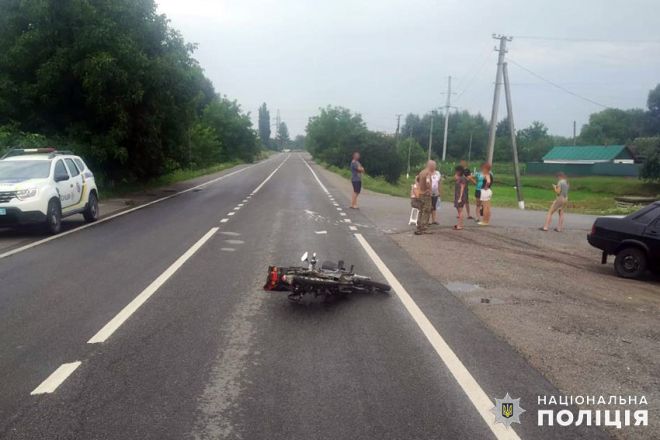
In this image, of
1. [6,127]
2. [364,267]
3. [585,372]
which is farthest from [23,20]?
[585,372]

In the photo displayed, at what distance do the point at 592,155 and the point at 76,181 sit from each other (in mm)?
82800

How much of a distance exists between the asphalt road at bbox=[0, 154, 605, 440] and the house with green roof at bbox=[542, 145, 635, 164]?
80772 mm

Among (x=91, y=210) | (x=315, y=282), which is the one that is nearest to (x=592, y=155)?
(x=91, y=210)

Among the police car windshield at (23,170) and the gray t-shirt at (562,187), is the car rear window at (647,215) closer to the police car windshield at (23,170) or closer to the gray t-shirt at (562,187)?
the gray t-shirt at (562,187)

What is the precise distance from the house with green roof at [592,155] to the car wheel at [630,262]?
75.9 metres

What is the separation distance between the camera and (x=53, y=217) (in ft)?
43.7

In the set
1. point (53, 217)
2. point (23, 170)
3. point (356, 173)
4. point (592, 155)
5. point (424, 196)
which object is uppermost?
point (592, 155)

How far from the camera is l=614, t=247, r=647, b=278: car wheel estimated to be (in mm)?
10148

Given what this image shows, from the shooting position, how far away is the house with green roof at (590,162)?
67.9 m

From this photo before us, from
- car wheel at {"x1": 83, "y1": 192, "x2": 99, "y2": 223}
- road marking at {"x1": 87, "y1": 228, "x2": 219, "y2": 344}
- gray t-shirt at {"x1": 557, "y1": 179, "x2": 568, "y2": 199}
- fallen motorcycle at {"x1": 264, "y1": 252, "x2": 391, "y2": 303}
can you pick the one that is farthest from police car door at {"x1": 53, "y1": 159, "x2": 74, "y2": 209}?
gray t-shirt at {"x1": 557, "y1": 179, "x2": 568, "y2": 199}

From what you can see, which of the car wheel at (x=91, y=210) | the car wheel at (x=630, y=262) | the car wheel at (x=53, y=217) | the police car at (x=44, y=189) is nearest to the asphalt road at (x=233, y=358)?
the police car at (x=44, y=189)

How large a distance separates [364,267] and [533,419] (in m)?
5.75

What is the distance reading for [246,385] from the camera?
4785 millimetres

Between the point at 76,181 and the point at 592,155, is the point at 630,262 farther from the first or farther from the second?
the point at 592,155
